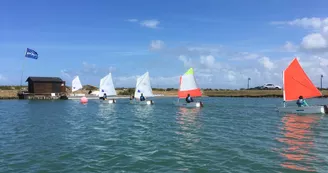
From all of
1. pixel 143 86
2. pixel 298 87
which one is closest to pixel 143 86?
pixel 143 86

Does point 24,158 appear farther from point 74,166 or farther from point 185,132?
point 185,132

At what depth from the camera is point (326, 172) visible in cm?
1409

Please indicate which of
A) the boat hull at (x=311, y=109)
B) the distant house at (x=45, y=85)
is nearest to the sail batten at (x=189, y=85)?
the boat hull at (x=311, y=109)

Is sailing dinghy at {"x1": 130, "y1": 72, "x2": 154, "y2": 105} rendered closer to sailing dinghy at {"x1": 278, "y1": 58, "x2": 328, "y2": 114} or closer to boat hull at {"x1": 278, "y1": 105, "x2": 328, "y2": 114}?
sailing dinghy at {"x1": 278, "y1": 58, "x2": 328, "y2": 114}

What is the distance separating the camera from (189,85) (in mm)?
58688

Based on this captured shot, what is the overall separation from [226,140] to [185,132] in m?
4.92

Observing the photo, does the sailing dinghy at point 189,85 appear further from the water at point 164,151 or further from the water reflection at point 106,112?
the water at point 164,151

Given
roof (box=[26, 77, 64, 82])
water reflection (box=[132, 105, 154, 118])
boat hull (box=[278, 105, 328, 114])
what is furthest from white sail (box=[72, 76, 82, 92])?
boat hull (box=[278, 105, 328, 114])

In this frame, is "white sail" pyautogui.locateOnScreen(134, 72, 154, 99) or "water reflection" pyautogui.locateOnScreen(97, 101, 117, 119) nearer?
"water reflection" pyautogui.locateOnScreen(97, 101, 117, 119)

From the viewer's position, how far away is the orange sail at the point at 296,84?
41406 millimetres

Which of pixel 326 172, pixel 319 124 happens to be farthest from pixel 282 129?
pixel 326 172

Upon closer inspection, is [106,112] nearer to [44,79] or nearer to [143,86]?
[143,86]

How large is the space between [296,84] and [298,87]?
1.48 ft

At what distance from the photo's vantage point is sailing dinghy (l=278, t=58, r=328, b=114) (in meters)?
41.0
